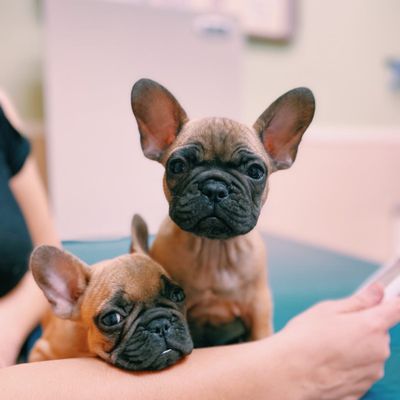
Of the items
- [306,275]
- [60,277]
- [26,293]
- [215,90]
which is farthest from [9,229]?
[306,275]

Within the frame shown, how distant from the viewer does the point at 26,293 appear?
1008mm

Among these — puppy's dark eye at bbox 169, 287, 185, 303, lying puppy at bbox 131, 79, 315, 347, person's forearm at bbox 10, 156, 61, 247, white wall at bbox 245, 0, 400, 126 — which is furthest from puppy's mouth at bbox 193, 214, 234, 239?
white wall at bbox 245, 0, 400, 126

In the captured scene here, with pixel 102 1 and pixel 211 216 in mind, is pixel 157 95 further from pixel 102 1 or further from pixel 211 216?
pixel 102 1

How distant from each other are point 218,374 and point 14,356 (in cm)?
38

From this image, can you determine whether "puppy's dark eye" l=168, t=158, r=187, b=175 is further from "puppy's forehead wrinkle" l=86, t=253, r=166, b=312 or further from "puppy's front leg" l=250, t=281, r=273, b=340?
"puppy's front leg" l=250, t=281, r=273, b=340

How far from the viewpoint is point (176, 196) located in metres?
0.58

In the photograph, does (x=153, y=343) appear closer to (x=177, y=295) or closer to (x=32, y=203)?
(x=177, y=295)

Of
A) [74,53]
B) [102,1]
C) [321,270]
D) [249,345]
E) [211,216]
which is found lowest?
[321,270]

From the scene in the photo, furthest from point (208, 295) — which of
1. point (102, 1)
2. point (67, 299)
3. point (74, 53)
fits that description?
point (102, 1)

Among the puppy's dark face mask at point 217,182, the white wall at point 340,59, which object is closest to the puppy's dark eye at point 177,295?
the puppy's dark face mask at point 217,182

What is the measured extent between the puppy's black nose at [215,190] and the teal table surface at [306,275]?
0.61ft

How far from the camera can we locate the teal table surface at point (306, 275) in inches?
27.7

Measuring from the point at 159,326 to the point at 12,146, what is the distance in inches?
29.8

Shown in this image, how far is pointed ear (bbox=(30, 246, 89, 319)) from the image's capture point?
604 mm
